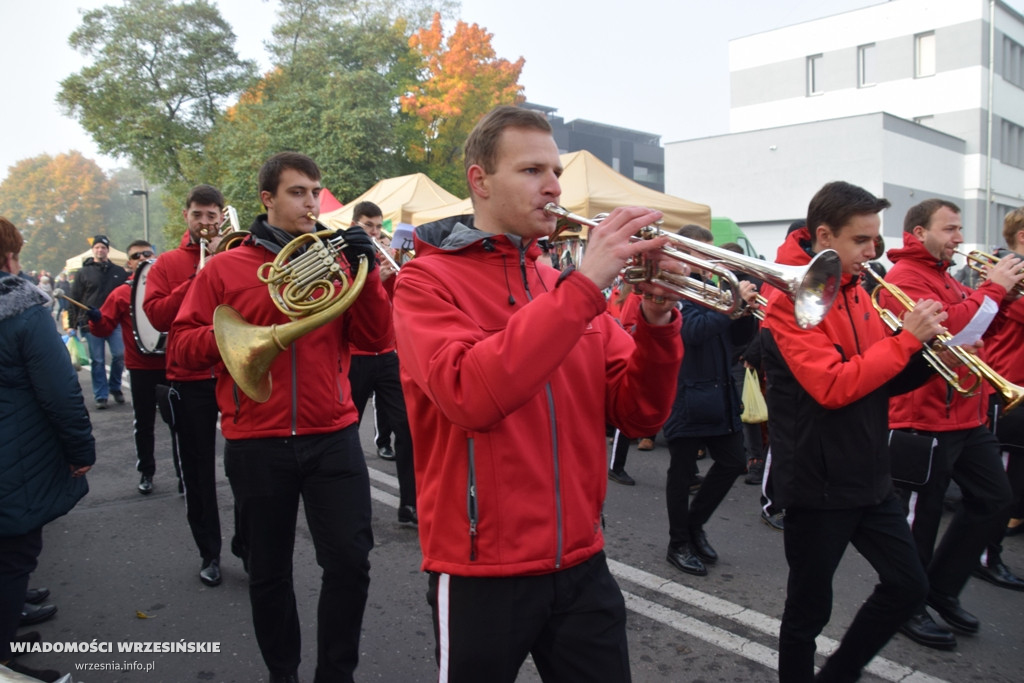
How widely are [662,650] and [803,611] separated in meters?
0.94

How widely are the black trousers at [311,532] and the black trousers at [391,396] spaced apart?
6.98ft

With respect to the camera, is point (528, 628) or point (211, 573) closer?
point (528, 628)

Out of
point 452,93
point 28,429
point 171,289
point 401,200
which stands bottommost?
point 28,429

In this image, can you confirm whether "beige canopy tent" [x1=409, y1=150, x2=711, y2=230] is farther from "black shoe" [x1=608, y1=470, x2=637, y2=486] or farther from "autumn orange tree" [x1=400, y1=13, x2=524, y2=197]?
"autumn orange tree" [x1=400, y1=13, x2=524, y2=197]

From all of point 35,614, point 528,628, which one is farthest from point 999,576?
point 35,614

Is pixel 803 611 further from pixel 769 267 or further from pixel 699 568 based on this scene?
pixel 699 568

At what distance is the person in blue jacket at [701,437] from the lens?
4.64 meters

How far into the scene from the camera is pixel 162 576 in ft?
14.9

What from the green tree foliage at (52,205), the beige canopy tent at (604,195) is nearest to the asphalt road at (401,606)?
the beige canopy tent at (604,195)

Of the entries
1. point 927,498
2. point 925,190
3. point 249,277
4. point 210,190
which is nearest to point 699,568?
point 927,498

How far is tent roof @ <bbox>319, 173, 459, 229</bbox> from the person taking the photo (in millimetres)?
13664

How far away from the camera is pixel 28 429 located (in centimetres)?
316

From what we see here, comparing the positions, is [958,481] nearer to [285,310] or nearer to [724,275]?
[724,275]

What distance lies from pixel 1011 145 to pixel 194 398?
36.9 metres
